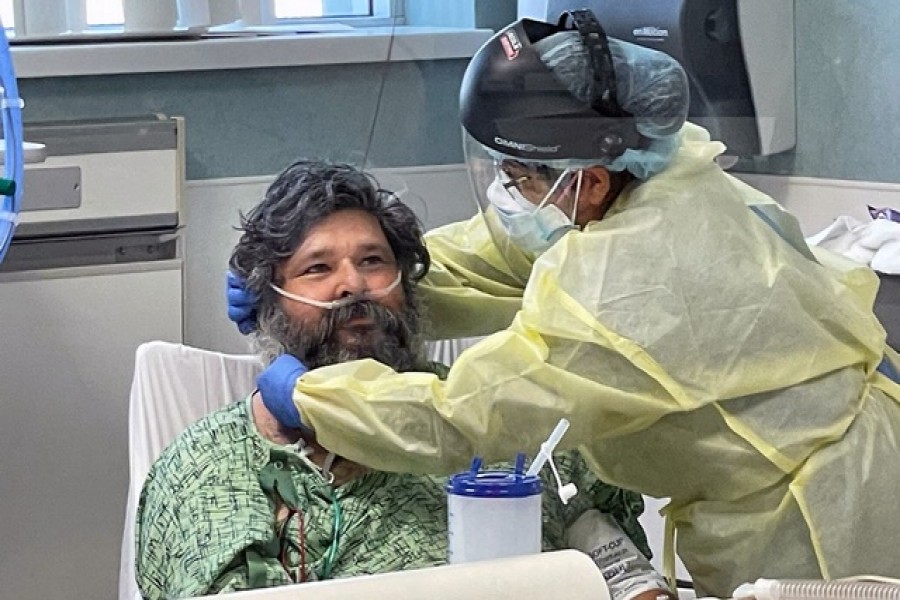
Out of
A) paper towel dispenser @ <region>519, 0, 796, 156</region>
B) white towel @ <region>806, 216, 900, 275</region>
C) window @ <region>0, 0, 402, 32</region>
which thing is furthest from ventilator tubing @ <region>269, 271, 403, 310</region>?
window @ <region>0, 0, 402, 32</region>

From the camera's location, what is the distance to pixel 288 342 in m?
1.97

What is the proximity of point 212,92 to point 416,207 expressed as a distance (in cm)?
71

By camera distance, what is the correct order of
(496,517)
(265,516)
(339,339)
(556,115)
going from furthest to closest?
(339,339)
(265,516)
(556,115)
(496,517)

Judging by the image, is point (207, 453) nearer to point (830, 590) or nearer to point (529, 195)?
point (529, 195)

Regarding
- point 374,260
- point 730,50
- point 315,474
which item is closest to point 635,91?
point 374,260

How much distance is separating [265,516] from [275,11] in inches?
56.3

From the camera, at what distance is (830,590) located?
1.24m

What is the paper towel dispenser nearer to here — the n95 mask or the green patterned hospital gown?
the n95 mask

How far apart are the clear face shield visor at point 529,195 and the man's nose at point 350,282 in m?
0.24

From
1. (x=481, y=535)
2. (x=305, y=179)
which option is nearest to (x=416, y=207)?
(x=305, y=179)

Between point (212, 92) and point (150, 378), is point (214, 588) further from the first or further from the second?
point (212, 92)

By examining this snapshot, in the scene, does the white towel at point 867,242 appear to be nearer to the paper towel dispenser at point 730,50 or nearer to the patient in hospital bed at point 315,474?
the paper towel dispenser at point 730,50

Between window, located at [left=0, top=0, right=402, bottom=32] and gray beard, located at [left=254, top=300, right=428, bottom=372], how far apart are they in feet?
3.43

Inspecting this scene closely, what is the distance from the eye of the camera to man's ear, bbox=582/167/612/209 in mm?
1745
